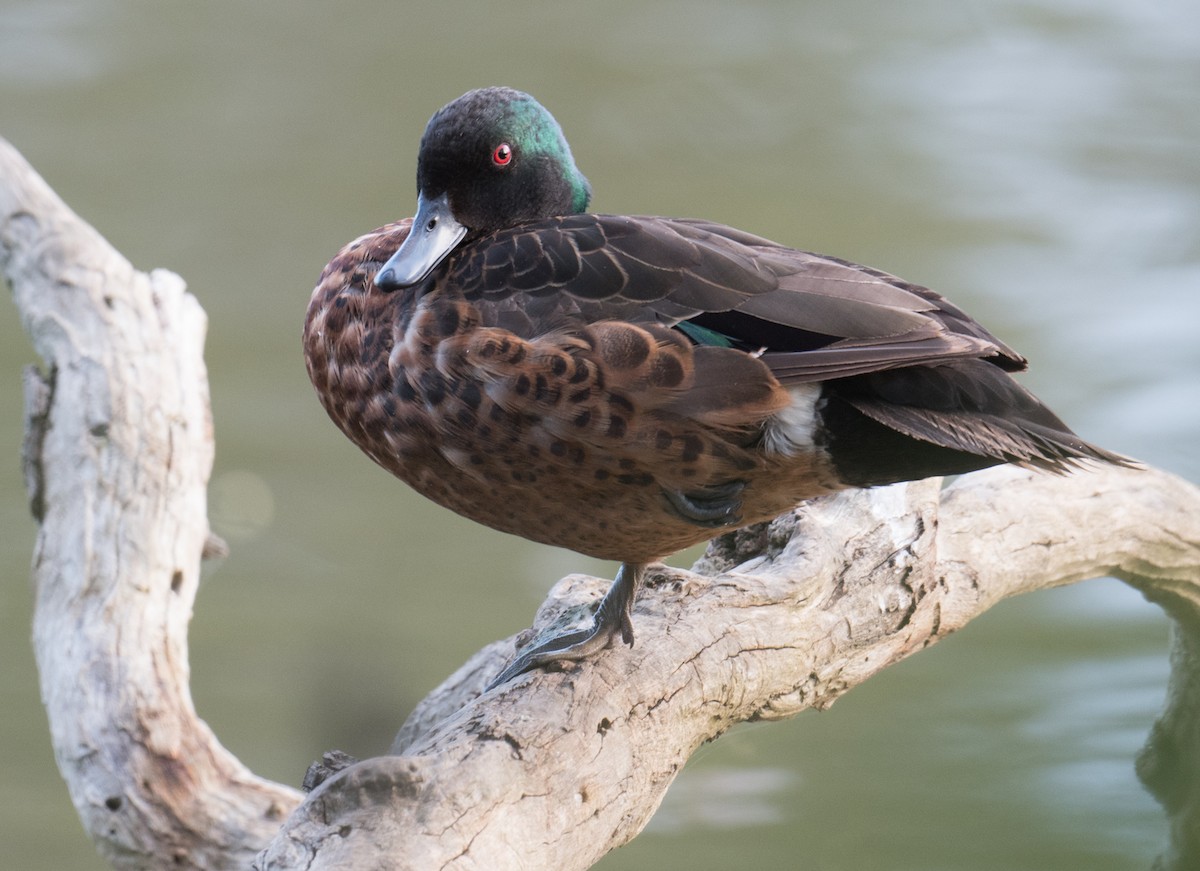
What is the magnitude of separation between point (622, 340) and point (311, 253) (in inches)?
161

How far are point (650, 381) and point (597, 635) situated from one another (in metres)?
0.52

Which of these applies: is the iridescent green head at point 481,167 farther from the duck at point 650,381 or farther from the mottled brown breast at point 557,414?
the mottled brown breast at point 557,414

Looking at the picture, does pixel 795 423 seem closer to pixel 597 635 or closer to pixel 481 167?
pixel 597 635

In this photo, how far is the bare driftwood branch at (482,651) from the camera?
1.93 m

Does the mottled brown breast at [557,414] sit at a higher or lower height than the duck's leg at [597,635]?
higher

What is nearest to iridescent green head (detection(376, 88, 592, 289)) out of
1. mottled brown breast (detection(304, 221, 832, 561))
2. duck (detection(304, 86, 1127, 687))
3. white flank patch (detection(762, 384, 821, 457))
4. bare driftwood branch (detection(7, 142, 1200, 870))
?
duck (detection(304, 86, 1127, 687))

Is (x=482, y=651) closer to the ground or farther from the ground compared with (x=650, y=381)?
closer to the ground

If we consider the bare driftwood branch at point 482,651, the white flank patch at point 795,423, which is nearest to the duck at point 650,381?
the white flank patch at point 795,423

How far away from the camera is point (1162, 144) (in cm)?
652

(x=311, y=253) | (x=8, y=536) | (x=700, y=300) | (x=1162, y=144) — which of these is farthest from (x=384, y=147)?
(x=700, y=300)

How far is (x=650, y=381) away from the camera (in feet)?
6.34

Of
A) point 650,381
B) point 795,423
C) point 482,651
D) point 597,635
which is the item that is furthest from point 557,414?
point 482,651

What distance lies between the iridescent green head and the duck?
0.13 ft

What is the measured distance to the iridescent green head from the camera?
7.40 feet
